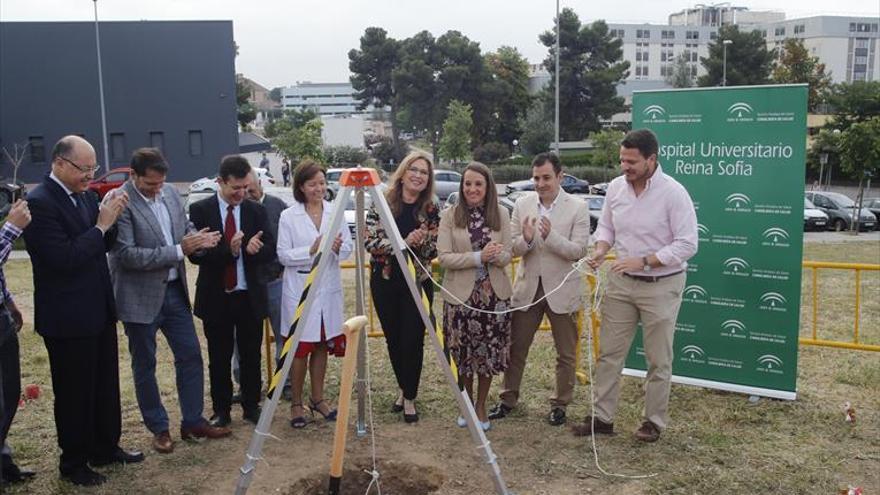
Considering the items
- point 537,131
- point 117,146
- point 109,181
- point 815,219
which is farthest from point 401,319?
point 537,131

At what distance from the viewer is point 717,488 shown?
14.9 ft

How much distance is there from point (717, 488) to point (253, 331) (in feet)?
10.7

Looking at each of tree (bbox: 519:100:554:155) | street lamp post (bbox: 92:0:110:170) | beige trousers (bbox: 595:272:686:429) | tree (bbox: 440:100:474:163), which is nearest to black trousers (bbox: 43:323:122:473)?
beige trousers (bbox: 595:272:686:429)

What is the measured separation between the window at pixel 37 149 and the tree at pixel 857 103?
4273cm

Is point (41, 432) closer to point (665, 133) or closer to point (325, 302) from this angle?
point (325, 302)

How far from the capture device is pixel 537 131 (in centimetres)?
5047

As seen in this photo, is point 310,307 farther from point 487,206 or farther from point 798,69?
point 798,69

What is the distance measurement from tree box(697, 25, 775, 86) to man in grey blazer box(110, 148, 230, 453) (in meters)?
55.3

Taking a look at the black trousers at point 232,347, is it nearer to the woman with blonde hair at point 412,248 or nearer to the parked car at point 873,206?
the woman with blonde hair at point 412,248

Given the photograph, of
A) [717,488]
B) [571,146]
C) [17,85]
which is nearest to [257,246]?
[717,488]

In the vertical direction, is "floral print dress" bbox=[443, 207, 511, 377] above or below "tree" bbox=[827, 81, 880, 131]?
below

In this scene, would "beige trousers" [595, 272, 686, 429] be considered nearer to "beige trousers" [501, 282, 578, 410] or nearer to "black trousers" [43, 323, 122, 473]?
"beige trousers" [501, 282, 578, 410]

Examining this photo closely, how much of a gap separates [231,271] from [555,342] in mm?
2388

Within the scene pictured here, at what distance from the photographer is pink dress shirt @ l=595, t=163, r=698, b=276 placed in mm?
5023
